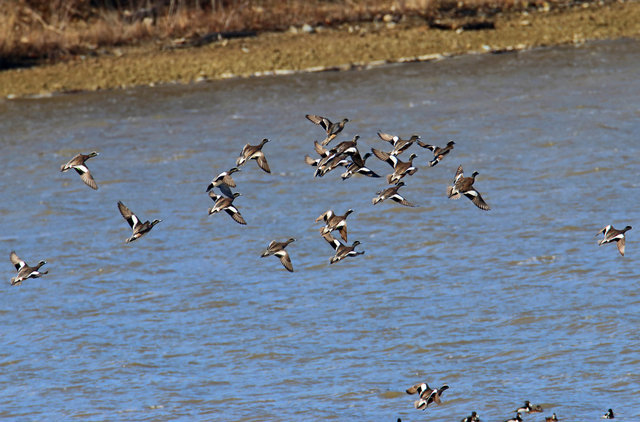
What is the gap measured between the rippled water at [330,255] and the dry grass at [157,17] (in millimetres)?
2214

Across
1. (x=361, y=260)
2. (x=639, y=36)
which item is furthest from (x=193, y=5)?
(x=361, y=260)

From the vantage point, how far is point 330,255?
19.6m

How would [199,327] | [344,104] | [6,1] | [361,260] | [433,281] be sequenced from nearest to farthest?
[199,327], [433,281], [361,260], [344,104], [6,1]

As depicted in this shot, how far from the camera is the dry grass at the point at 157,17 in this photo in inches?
1268

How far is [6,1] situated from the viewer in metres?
33.1

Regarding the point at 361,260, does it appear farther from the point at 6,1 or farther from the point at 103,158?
the point at 6,1

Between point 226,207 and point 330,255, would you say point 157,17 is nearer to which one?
point 330,255

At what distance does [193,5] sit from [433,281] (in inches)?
759

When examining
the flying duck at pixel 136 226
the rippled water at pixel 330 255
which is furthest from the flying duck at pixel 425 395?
the flying duck at pixel 136 226

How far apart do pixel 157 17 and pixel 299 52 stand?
199 inches

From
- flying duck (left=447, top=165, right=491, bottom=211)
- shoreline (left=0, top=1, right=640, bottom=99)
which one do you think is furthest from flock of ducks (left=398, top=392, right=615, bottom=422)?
shoreline (left=0, top=1, right=640, bottom=99)

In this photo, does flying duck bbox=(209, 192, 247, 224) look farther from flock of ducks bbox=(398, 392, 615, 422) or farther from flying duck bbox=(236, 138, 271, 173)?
flock of ducks bbox=(398, 392, 615, 422)

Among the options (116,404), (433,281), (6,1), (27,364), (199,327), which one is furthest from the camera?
(6,1)

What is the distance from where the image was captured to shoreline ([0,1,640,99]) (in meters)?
31.5
